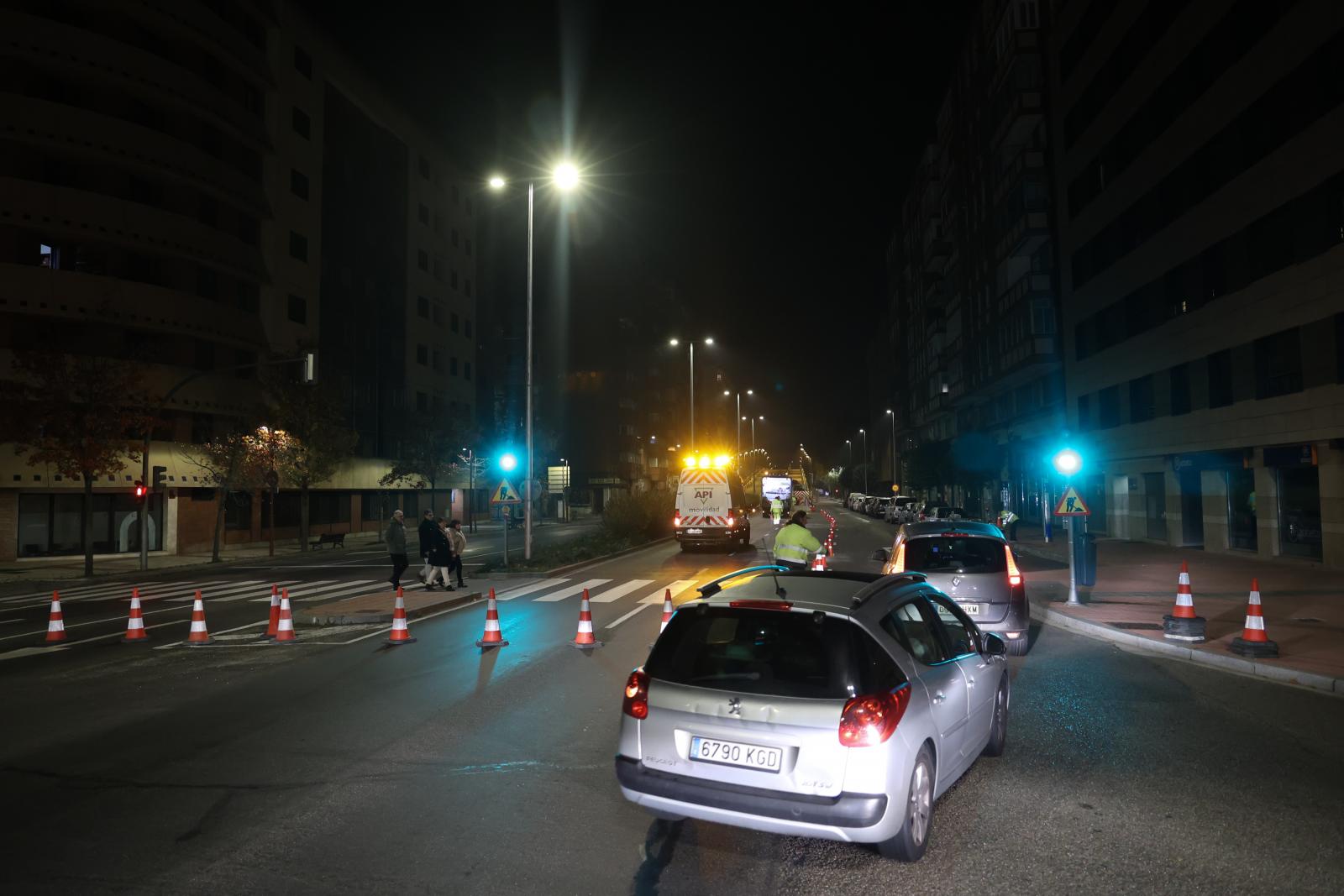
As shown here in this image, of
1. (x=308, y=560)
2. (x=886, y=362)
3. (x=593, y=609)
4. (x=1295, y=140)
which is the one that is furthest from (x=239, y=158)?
(x=886, y=362)

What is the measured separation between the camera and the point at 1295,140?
2064 centimetres

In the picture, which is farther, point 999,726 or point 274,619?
point 274,619

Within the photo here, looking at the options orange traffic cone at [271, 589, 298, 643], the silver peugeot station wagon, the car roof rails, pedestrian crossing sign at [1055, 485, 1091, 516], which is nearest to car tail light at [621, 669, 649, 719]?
the silver peugeot station wagon

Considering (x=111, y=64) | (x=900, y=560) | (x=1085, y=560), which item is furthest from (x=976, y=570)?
(x=111, y=64)

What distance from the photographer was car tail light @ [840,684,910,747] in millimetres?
4250

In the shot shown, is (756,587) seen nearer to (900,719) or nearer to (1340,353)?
(900,719)

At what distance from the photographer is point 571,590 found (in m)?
18.4

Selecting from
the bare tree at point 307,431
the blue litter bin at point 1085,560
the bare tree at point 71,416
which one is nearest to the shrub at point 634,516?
the bare tree at point 307,431

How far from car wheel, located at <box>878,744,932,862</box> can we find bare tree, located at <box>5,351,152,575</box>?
27.1 metres

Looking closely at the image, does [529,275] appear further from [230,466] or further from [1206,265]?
[1206,265]

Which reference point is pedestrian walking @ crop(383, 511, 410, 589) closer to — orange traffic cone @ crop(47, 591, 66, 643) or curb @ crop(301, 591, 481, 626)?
curb @ crop(301, 591, 481, 626)

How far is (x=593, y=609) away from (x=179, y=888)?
10826 millimetres

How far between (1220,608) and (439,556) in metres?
14.1

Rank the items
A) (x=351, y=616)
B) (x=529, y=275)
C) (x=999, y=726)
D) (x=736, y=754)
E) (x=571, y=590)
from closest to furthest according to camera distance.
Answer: (x=736, y=754) → (x=999, y=726) → (x=351, y=616) → (x=571, y=590) → (x=529, y=275)
